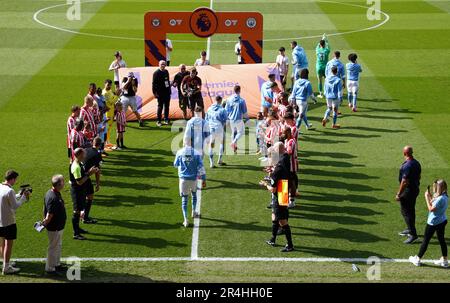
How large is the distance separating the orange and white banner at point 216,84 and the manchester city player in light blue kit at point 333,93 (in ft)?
7.48

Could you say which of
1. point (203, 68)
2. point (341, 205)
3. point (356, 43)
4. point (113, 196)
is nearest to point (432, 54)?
point (356, 43)

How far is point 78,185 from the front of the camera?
49.8 feet

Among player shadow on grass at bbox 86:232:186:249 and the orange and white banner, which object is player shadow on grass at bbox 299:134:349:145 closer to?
the orange and white banner

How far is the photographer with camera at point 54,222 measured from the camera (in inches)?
529

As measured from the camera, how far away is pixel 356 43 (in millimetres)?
35781

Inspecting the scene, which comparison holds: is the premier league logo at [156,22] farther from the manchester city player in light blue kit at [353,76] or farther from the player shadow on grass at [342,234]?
the player shadow on grass at [342,234]

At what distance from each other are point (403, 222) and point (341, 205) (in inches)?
64.1

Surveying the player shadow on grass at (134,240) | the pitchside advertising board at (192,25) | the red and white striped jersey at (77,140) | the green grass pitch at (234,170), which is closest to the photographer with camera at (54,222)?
the green grass pitch at (234,170)

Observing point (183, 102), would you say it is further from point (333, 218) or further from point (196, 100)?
point (333, 218)

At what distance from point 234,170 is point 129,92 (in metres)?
5.23

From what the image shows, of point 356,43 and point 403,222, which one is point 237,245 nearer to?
point 403,222

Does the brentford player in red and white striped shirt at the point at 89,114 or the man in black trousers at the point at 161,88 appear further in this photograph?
the man in black trousers at the point at 161,88

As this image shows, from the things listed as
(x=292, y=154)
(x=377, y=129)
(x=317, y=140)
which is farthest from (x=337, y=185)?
(x=377, y=129)

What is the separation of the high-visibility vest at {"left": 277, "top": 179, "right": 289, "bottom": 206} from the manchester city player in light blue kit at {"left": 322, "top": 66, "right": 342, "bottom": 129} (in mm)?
8748
